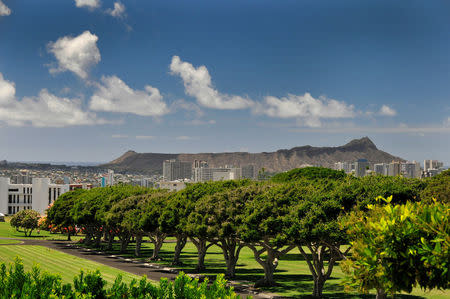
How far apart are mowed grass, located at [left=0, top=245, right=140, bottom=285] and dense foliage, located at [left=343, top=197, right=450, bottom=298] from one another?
2466 cm

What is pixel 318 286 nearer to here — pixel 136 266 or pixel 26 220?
pixel 136 266

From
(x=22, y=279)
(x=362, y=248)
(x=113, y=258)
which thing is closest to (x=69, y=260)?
(x=113, y=258)

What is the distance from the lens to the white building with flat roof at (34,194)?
142 m

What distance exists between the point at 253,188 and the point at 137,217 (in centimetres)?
1669

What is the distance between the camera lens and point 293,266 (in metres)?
46.3

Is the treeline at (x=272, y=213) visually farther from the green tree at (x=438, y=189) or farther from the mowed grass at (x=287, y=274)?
the mowed grass at (x=287, y=274)

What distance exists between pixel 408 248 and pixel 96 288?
9272 mm

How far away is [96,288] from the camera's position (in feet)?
47.8

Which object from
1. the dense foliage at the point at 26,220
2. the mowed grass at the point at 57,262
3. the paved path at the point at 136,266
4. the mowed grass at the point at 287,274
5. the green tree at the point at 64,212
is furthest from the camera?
the dense foliage at the point at 26,220

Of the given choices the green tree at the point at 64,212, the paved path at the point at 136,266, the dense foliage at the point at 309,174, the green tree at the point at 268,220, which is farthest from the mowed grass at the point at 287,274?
the green tree at the point at 64,212

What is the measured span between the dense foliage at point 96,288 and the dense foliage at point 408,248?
4.22m

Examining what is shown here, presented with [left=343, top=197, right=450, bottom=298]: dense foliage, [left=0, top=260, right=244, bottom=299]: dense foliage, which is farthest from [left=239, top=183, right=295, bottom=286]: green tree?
[left=343, top=197, right=450, bottom=298]: dense foliage

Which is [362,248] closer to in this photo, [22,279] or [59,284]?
[59,284]

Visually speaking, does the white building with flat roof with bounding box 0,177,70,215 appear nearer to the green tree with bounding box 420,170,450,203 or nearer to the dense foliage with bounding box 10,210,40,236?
the dense foliage with bounding box 10,210,40,236
